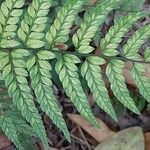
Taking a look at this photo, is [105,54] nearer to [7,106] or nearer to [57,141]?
[7,106]

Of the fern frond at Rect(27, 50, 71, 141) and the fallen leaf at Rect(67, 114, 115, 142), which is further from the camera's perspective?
the fallen leaf at Rect(67, 114, 115, 142)

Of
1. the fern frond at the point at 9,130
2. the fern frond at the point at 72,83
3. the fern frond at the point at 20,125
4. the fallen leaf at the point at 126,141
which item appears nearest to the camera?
the fern frond at the point at 72,83

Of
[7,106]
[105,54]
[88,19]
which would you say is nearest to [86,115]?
[105,54]

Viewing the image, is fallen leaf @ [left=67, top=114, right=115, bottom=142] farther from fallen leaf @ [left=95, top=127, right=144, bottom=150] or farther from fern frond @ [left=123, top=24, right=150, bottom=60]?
fern frond @ [left=123, top=24, right=150, bottom=60]

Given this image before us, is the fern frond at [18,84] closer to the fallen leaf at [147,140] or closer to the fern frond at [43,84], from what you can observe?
the fern frond at [43,84]

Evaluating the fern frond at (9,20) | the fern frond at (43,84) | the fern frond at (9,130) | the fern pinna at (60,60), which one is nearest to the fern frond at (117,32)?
the fern pinna at (60,60)

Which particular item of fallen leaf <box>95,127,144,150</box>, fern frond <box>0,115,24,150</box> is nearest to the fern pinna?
fern frond <box>0,115,24,150</box>
